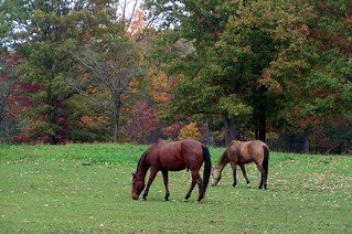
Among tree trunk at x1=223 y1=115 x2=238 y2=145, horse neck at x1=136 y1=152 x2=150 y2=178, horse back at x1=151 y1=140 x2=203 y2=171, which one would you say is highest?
tree trunk at x1=223 y1=115 x2=238 y2=145

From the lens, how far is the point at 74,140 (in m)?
48.8

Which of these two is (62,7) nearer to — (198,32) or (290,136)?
(198,32)

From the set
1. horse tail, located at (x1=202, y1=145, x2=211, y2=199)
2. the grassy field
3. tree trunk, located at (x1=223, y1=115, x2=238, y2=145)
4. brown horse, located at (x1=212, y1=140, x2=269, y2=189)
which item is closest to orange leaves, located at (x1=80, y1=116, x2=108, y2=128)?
tree trunk, located at (x1=223, y1=115, x2=238, y2=145)

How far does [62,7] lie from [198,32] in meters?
11.5

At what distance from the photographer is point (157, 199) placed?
18.3 metres

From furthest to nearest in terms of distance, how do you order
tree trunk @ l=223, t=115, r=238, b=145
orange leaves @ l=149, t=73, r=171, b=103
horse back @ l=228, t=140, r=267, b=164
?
orange leaves @ l=149, t=73, r=171, b=103 < tree trunk @ l=223, t=115, r=238, b=145 < horse back @ l=228, t=140, r=267, b=164

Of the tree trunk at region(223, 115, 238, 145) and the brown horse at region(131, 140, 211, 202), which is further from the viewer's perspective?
the tree trunk at region(223, 115, 238, 145)

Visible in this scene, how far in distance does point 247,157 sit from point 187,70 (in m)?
21.4

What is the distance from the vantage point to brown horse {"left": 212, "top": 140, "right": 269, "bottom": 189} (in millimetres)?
21609

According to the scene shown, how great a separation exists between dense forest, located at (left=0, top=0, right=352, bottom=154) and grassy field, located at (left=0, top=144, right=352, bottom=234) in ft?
35.8

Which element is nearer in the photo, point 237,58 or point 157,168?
point 157,168

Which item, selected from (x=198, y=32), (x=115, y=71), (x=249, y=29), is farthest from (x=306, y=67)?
(x=115, y=71)

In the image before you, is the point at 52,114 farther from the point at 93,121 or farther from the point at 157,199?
the point at 157,199

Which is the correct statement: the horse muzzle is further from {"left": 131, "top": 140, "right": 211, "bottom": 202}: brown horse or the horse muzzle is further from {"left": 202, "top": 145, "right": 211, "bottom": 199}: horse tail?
{"left": 202, "top": 145, "right": 211, "bottom": 199}: horse tail
